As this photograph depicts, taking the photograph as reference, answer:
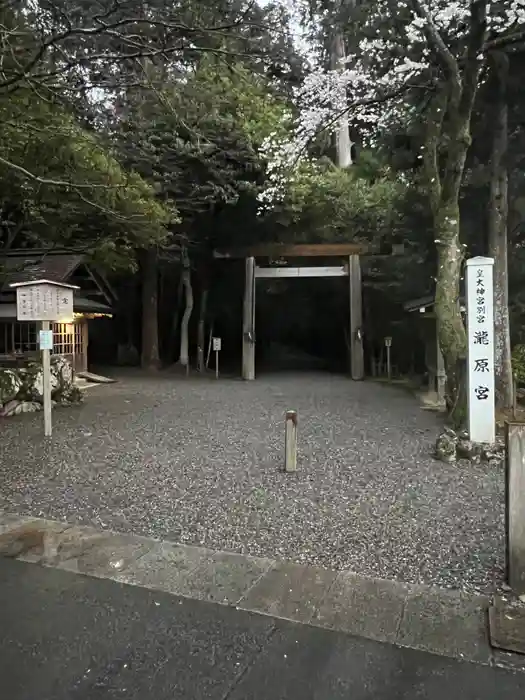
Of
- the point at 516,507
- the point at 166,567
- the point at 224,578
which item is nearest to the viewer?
the point at 516,507

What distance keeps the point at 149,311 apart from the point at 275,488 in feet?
48.3

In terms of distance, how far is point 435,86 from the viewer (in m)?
7.89

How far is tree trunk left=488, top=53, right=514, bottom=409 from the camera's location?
8.23m

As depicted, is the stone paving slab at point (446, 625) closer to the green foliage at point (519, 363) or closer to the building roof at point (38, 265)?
the green foliage at point (519, 363)

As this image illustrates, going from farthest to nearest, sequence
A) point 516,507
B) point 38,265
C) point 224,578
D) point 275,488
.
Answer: point 38,265 → point 275,488 → point 224,578 → point 516,507

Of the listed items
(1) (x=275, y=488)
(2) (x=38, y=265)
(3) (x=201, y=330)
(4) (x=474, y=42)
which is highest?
(4) (x=474, y=42)

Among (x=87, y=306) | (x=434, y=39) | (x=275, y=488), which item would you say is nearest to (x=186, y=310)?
(x=87, y=306)

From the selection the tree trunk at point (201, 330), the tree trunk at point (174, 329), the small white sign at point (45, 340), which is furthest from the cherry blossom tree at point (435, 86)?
the tree trunk at point (174, 329)

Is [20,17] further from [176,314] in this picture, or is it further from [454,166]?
[176,314]

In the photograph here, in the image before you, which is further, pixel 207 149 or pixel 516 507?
pixel 207 149

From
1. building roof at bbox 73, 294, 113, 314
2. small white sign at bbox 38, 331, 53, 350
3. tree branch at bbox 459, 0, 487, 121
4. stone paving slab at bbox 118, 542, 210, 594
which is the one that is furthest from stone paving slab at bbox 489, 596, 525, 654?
building roof at bbox 73, 294, 113, 314

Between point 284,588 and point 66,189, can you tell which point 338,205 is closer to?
point 66,189

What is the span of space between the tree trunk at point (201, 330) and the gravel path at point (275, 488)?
10063 mm

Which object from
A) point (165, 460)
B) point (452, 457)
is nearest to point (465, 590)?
point (452, 457)
